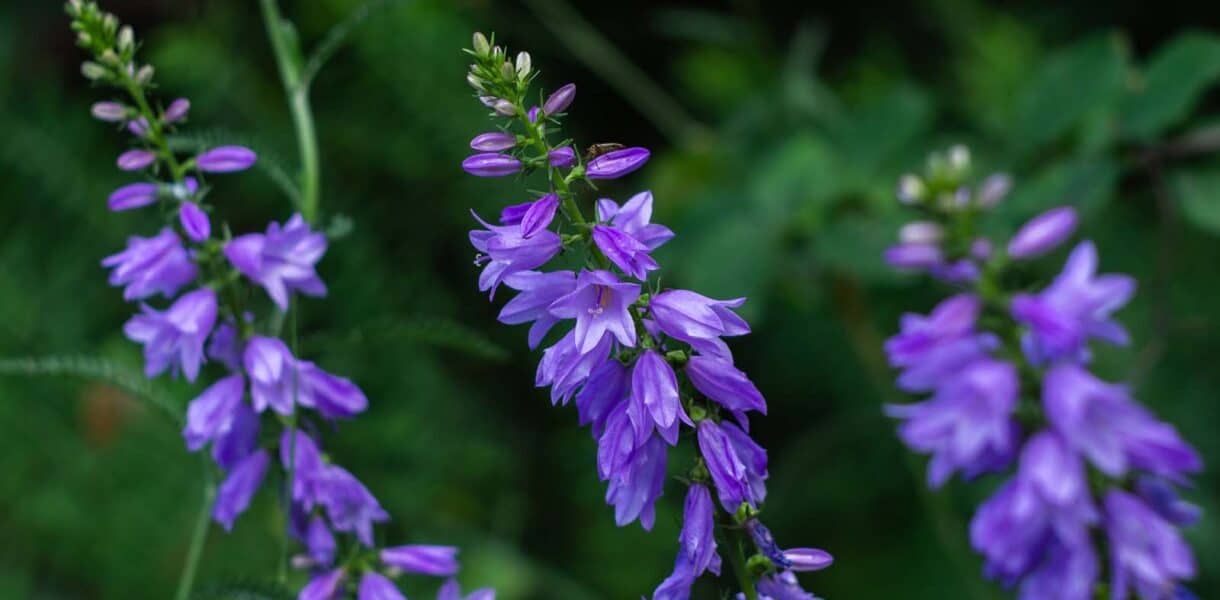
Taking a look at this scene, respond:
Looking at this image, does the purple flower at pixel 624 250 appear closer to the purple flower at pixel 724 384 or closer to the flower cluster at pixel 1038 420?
the purple flower at pixel 724 384

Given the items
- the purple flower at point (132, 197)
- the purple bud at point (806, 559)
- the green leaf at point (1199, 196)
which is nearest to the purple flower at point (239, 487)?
the purple flower at point (132, 197)

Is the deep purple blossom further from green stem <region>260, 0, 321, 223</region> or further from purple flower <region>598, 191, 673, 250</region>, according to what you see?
green stem <region>260, 0, 321, 223</region>

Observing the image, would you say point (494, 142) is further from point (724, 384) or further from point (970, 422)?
point (970, 422)

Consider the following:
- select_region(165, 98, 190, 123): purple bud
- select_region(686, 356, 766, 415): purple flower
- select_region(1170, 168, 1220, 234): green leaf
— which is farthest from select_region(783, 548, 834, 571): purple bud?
select_region(1170, 168, 1220, 234): green leaf

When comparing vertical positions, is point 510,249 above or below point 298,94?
below

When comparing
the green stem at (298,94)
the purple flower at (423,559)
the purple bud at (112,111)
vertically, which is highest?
the green stem at (298,94)

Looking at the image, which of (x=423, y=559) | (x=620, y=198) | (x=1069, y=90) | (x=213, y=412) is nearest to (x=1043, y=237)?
(x=423, y=559)
